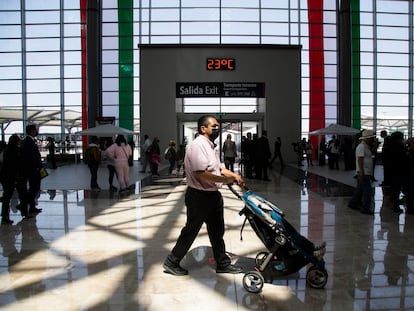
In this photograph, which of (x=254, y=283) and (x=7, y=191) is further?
(x=7, y=191)

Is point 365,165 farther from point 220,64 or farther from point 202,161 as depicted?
point 220,64

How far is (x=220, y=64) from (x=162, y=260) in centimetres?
1968

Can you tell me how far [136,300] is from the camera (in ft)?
12.2

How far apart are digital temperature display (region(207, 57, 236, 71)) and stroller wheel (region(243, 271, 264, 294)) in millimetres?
20548

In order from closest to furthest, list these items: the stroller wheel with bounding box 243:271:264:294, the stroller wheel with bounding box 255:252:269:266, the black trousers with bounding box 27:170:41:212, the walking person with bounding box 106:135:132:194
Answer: the stroller wheel with bounding box 243:271:264:294
the stroller wheel with bounding box 255:252:269:266
the black trousers with bounding box 27:170:41:212
the walking person with bounding box 106:135:132:194

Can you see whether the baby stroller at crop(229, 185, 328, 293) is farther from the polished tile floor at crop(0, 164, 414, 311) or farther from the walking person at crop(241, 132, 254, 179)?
the walking person at crop(241, 132, 254, 179)

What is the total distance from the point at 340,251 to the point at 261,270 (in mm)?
1783

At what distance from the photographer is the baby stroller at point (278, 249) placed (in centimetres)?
383

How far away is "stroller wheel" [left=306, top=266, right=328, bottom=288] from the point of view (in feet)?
12.9

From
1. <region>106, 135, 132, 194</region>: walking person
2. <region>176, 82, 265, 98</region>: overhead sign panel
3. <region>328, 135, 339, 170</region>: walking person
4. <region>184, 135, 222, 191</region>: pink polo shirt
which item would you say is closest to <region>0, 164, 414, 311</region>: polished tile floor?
<region>184, 135, 222, 191</region>: pink polo shirt

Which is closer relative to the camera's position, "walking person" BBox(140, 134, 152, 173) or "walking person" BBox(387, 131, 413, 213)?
"walking person" BBox(387, 131, 413, 213)

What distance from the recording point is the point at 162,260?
16.2ft

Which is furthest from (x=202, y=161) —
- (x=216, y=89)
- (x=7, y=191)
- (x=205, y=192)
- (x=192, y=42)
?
(x=192, y=42)

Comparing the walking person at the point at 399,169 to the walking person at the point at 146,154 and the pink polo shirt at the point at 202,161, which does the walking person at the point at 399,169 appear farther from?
the walking person at the point at 146,154
